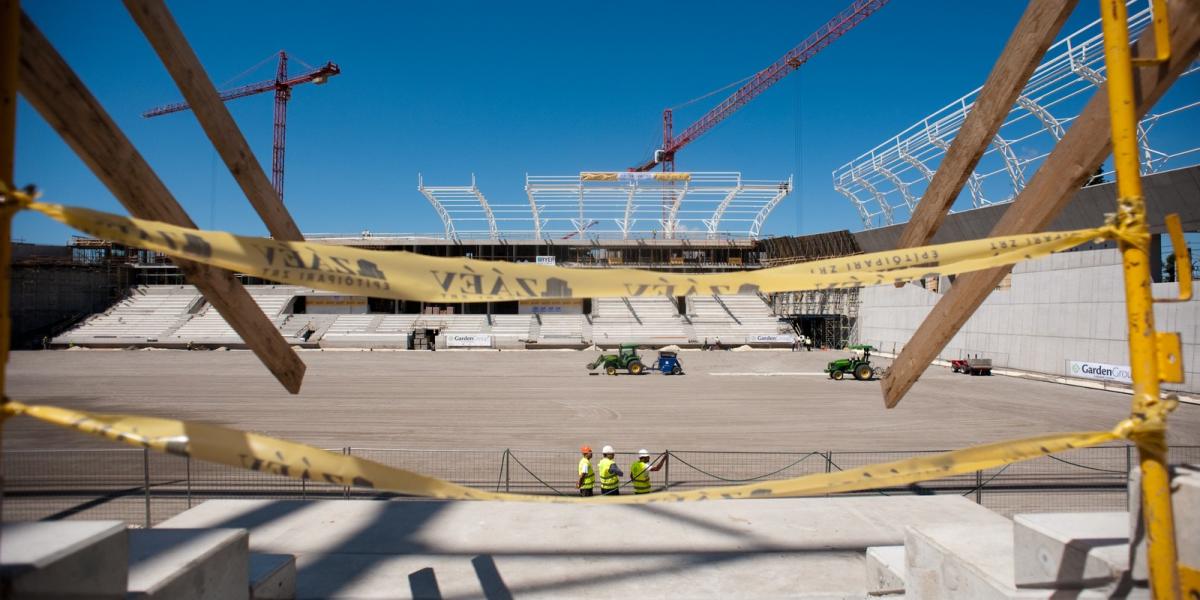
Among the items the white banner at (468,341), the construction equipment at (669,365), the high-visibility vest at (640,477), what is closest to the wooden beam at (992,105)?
the high-visibility vest at (640,477)

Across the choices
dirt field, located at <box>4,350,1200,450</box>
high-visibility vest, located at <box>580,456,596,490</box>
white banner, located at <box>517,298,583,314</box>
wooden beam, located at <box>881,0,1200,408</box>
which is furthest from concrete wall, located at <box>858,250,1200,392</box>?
white banner, located at <box>517,298,583,314</box>

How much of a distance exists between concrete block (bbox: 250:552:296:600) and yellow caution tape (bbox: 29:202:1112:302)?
6.89 feet

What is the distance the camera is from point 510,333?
48344mm

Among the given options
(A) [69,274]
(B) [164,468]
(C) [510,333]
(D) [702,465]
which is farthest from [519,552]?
(A) [69,274]

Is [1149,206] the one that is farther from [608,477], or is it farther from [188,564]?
[188,564]

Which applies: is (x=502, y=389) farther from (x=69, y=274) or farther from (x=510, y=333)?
(x=69, y=274)

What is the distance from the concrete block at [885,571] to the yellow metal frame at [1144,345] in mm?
2082

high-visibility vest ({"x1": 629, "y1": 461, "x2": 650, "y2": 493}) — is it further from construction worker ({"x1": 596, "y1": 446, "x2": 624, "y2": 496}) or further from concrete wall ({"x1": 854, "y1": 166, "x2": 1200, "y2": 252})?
concrete wall ({"x1": 854, "y1": 166, "x2": 1200, "y2": 252})

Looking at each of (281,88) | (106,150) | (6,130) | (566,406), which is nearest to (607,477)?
(106,150)

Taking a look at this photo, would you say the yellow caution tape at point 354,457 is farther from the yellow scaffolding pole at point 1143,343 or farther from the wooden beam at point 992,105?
the wooden beam at point 992,105

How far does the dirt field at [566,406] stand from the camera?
14102 mm

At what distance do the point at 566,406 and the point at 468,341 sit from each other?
91.6 ft

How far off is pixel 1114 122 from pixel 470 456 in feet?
38.2

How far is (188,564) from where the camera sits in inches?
106
